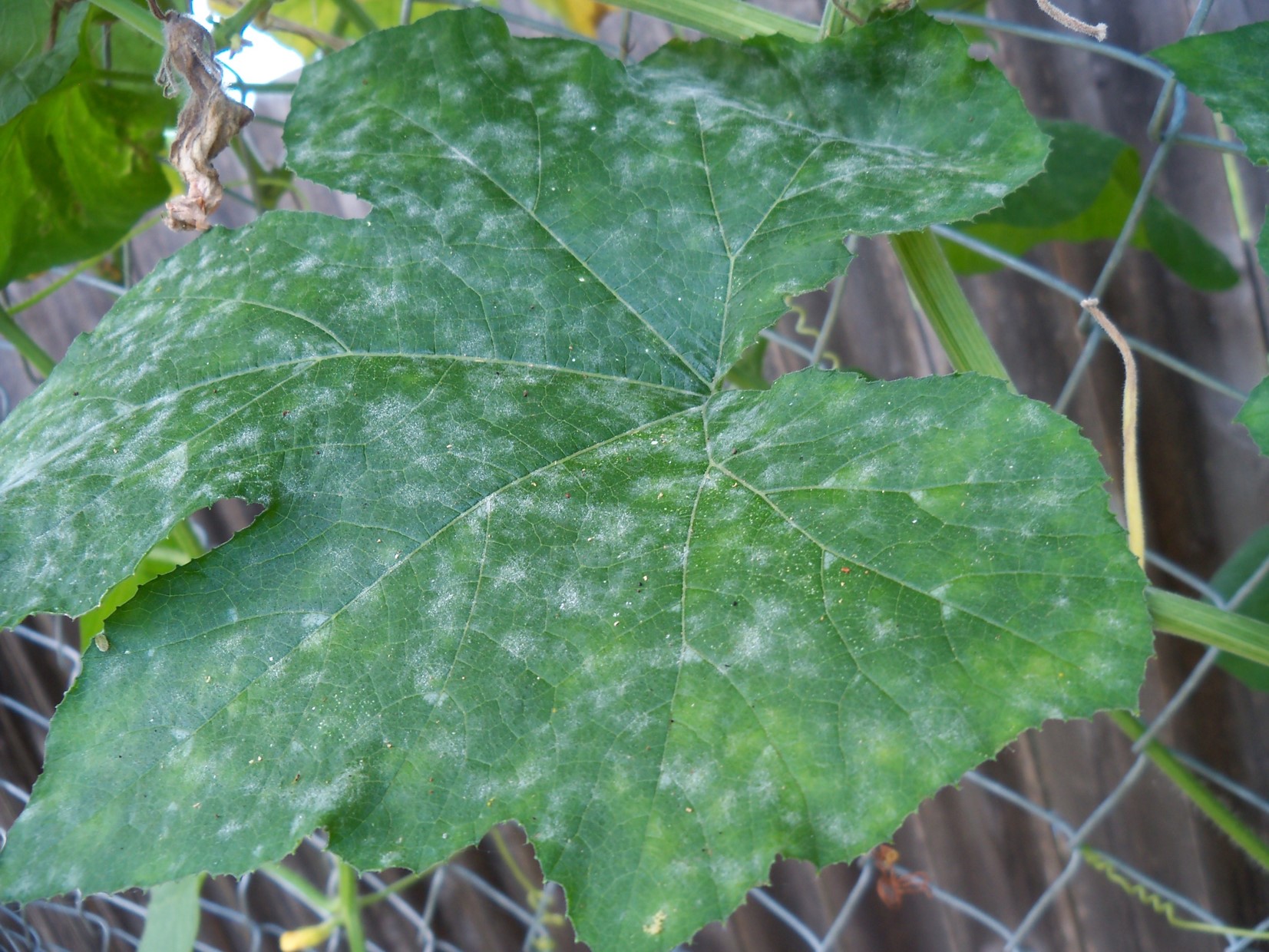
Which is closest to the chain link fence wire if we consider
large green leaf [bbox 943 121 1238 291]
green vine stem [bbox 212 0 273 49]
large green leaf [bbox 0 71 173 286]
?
large green leaf [bbox 943 121 1238 291]

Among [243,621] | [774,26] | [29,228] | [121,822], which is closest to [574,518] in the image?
[243,621]

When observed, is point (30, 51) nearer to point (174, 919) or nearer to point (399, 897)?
point (174, 919)

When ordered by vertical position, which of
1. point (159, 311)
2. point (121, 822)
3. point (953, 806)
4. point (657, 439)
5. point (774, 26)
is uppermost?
point (774, 26)

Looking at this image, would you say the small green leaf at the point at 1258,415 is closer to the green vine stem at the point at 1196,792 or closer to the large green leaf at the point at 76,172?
the green vine stem at the point at 1196,792

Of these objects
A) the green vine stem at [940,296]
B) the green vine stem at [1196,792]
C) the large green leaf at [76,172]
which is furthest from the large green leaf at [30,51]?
the green vine stem at [1196,792]

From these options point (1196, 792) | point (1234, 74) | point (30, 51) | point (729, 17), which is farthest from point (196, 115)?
point (1196, 792)

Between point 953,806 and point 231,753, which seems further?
point 953,806

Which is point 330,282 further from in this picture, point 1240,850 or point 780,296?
point 1240,850
